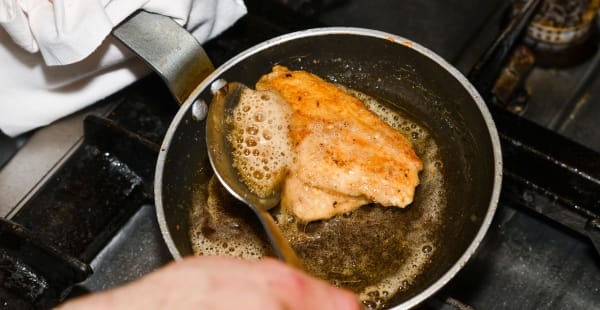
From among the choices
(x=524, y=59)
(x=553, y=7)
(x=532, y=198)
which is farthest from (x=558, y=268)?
(x=553, y=7)

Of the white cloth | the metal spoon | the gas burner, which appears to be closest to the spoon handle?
the metal spoon

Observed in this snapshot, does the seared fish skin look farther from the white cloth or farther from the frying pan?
the white cloth

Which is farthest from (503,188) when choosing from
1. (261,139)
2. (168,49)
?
(168,49)

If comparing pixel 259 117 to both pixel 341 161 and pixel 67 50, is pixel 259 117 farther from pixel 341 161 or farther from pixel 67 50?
pixel 67 50

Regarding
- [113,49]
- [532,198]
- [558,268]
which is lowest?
[558,268]

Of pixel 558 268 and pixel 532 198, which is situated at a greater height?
pixel 532 198

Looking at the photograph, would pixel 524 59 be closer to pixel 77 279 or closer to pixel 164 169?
pixel 164 169
